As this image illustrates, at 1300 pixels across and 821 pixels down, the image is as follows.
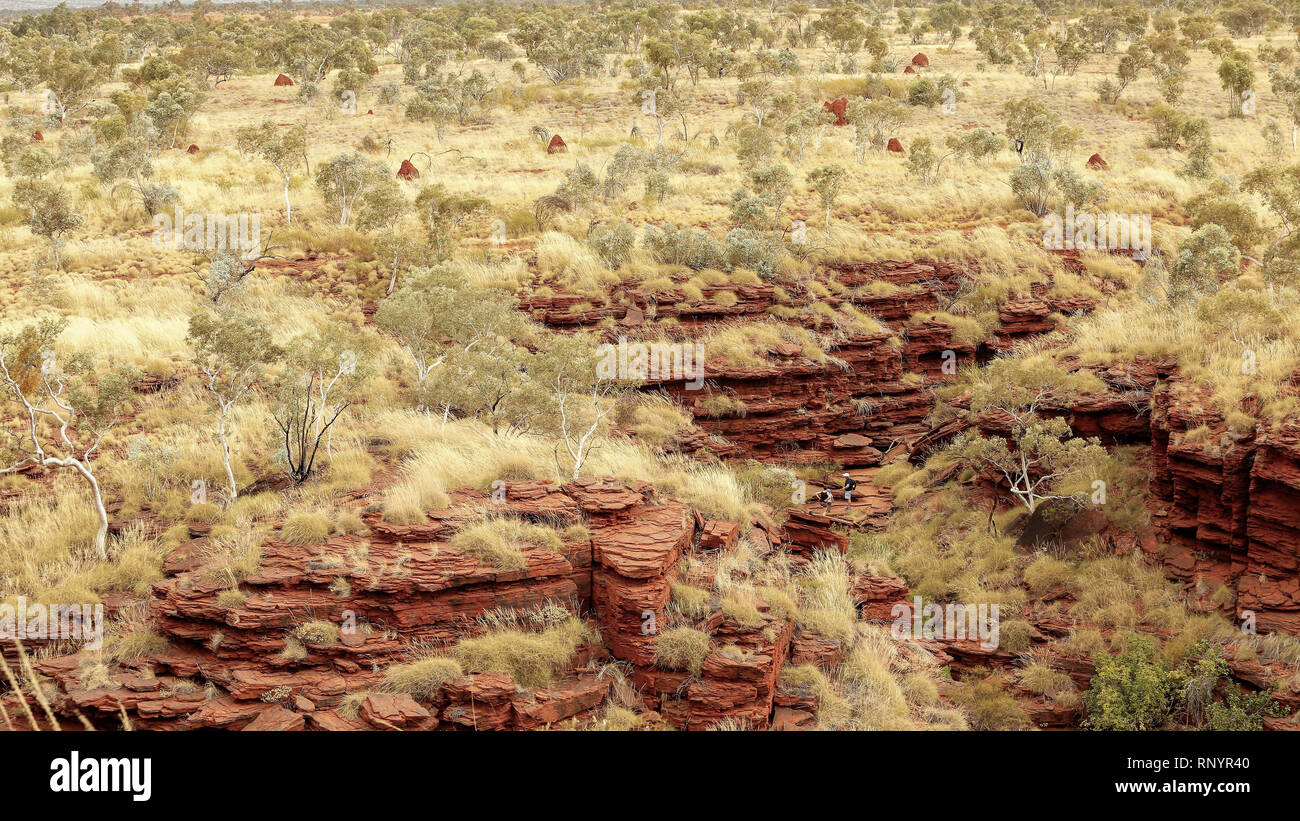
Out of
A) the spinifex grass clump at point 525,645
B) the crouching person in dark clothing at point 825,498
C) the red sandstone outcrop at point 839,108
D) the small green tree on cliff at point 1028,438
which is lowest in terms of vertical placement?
the crouching person in dark clothing at point 825,498

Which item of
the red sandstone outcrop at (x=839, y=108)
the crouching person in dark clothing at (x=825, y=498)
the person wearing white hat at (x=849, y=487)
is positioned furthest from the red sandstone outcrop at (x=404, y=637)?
the red sandstone outcrop at (x=839, y=108)

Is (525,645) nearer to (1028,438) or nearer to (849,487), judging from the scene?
(1028,438)

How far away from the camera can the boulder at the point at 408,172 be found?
31.3 meters

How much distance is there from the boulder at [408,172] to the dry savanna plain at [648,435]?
0.23m

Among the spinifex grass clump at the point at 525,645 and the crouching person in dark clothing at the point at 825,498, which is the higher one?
the spinifex grass clump at the point at 525,645

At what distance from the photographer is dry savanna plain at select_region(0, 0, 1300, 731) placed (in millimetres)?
10836

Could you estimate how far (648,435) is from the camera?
18188 mm

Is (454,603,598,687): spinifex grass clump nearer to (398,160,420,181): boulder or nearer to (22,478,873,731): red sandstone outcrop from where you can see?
(22,478,873,731): red sandstone outcrop

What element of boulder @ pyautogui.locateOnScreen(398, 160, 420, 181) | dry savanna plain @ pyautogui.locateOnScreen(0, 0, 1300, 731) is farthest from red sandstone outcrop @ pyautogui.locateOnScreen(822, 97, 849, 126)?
boulder @ pyautogui.locateOnScreen(398, 160, 420, 181)

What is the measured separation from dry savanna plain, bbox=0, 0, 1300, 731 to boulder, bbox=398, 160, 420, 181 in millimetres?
232

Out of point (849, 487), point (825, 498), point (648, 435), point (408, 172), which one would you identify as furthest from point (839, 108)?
point (648, 435)

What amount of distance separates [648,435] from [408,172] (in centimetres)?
1697

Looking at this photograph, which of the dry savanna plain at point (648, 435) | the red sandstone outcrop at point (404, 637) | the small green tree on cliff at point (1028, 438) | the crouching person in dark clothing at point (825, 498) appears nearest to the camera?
the red sandstone outcrop at point (404, 637)

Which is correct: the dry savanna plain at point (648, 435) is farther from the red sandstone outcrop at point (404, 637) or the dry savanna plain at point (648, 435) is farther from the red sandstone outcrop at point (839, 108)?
the red sandstone outcrop at point (839, 108)
